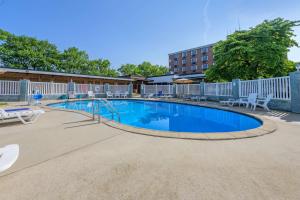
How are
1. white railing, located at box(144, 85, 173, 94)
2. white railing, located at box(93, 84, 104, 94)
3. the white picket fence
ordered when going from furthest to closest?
1. white railing, located at box(144, 85, 173, 94)
2. white railing, located at box(93, 84, 104, 94)
3. the white picket fence

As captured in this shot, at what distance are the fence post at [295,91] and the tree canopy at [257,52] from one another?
5609 mm

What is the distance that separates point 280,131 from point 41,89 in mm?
18599

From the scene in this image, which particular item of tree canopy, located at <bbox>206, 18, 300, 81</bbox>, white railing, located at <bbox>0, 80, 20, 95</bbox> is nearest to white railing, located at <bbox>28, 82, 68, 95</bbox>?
white railing, located at <bbox>0, 80, 20, 95</bbox>

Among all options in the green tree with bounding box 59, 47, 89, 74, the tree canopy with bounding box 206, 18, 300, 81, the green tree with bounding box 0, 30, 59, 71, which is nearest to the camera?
the tree canopy with bounding box 206, 18, 300, 81

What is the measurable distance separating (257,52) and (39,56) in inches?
1377

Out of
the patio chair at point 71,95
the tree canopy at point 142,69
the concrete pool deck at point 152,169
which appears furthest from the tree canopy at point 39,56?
the concrete pool deck at point 152,169

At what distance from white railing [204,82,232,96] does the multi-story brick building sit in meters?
30.8

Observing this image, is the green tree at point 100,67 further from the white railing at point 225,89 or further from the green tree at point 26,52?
the white railing at point 225,89

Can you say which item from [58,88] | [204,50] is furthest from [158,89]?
[204,50]

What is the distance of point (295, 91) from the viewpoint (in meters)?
6.98

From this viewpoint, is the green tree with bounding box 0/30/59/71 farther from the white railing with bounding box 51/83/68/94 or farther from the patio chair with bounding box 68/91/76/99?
the patio chair with bounding box 68/91/76/99

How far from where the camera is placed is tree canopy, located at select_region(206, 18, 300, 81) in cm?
1171

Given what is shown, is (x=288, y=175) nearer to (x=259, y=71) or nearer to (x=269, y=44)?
(x=269, y=44)

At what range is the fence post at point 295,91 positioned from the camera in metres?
6.91
